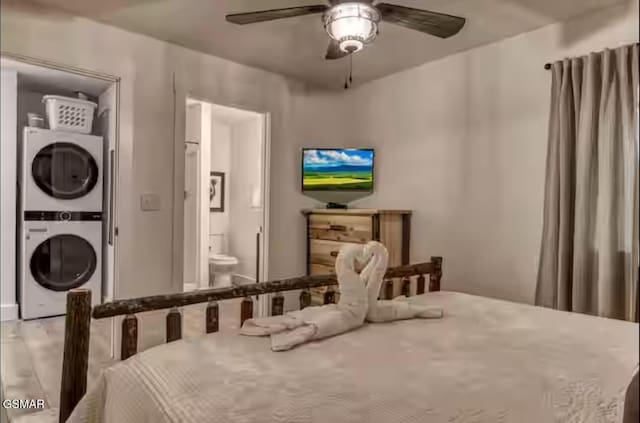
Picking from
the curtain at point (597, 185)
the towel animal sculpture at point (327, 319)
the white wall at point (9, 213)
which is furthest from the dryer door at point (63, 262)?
the curtain at point (597, 185)

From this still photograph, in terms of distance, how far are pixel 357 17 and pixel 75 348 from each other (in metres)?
1.62

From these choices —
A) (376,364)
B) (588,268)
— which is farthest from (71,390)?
(588,268)

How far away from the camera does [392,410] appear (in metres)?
0.89

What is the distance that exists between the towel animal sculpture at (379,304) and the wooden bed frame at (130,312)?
31 centimetres

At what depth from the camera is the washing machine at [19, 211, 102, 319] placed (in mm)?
2930

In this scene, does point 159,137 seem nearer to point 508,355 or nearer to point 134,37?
point 134,37

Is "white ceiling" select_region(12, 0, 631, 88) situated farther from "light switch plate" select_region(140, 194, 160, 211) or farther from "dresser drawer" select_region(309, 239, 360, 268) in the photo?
"dresser drawer" select_region(309, 239, 360, 268)

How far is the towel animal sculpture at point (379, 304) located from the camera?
1.64m

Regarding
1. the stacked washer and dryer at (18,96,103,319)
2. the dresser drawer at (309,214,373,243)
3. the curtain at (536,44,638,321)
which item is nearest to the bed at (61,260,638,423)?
the curtain at (536,44,638,321)

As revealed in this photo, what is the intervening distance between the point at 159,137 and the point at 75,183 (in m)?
0.87

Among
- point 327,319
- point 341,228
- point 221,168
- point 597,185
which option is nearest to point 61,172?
point 221,168

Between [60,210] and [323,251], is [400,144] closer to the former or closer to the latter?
[323,251]

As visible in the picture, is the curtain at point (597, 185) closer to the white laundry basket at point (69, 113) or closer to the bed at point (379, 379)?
the bed at point (379, 379)

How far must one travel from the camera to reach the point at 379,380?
3.37ft
